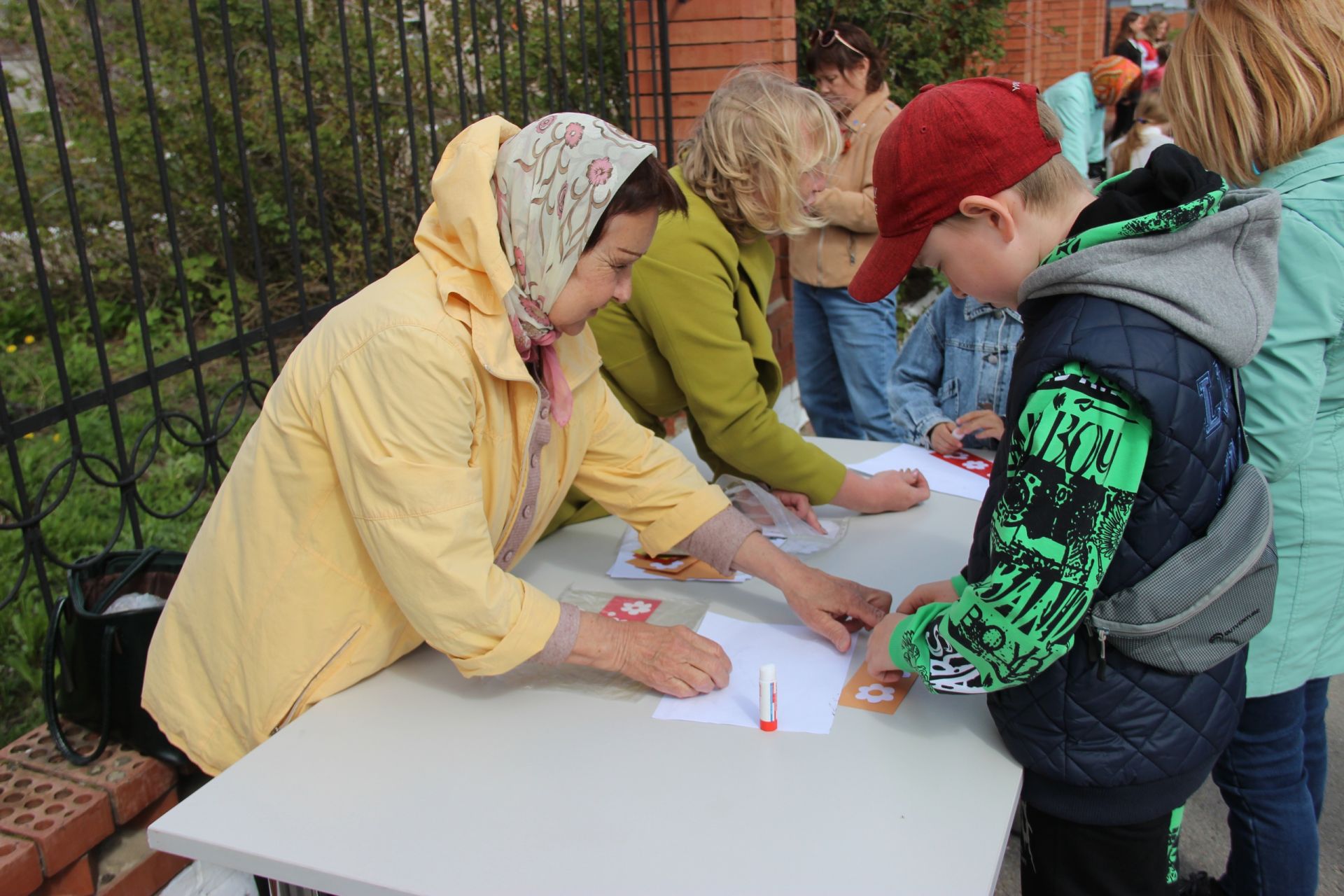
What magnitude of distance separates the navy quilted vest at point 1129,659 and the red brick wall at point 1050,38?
22.1 ft

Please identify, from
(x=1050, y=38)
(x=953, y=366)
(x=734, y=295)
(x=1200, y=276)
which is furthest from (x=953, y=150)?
(x=1050, y=38)

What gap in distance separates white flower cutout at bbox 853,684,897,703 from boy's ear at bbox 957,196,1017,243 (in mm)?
673

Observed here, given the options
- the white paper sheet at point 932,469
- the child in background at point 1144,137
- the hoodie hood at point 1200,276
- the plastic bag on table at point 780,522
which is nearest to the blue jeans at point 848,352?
the white paper sheet at point 932,469

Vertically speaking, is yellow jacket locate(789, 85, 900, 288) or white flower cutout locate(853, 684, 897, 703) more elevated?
yellow jacket locate(789, 85, 900, 288)

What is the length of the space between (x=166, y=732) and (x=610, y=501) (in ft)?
2.80

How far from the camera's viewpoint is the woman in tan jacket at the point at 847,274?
414 centimetres

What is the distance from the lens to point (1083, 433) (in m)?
1.18

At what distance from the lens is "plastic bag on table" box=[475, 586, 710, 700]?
1645 mm

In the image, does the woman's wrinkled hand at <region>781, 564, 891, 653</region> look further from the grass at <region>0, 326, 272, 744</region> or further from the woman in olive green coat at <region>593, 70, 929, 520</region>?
the grass at <region>0, 326, 272, 744</region>

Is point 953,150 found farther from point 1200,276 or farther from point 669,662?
point 669,662

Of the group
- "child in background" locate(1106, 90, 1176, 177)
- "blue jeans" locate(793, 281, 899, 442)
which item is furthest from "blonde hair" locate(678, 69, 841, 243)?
"child in background" locate(1106, 90, 1176, 177)

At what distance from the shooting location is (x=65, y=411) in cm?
206

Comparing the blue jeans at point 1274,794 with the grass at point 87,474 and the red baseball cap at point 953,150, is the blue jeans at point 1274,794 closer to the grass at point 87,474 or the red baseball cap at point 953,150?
the red baseball cap at point 953,150

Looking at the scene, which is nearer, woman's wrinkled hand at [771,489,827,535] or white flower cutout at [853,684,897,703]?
white flower cutout at [853,684,897,703]
